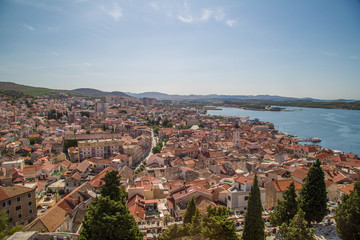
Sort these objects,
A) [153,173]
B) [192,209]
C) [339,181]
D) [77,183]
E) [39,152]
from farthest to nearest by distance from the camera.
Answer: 1. [39,152]
2. [153,173]
3. [77,183]
4. [339,181]
5. [192,209]

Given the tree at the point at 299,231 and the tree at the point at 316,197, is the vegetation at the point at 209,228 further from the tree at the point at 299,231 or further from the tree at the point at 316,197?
the tree at the point at 316,197

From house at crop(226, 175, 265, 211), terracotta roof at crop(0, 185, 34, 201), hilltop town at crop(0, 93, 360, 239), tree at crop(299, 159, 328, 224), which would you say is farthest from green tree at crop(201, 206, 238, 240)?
terracotta roof at crop(0, 185, 34, 201)

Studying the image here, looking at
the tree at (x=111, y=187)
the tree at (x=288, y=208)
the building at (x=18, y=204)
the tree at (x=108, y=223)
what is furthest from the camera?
the building at (x=18, y=204)

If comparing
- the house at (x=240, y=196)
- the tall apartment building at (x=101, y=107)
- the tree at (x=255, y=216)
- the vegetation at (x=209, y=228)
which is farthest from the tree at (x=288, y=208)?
the tall apartment building at (x=101, y=107)

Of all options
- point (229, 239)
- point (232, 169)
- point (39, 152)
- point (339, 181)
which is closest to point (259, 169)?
point (232, 169)

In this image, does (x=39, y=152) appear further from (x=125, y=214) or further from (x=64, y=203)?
(x=125, y=214)
